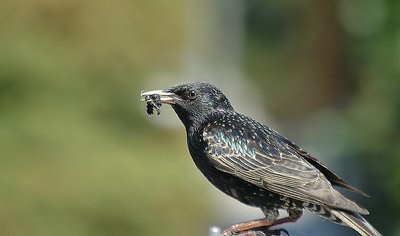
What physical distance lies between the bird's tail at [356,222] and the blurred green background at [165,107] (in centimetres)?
361

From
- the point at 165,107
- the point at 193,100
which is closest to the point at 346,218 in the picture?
the point at 193,100

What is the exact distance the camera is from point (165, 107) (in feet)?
43.5

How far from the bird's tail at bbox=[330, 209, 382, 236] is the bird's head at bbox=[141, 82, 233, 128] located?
84cm

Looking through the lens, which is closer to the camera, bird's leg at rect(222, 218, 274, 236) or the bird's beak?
bird's leg at rect(222, 218, 274, 236)

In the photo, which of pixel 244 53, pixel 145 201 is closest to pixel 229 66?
pixel 244 53

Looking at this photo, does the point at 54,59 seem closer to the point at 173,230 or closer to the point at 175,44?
the point at 175,44

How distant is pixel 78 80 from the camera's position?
47.1 feet

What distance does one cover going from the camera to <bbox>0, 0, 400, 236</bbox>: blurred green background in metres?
9.48

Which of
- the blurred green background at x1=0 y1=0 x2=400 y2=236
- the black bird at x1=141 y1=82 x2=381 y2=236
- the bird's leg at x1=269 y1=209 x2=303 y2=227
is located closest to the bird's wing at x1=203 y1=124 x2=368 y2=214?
the black bird at x1=141 y1=82 x2=381 y2=236

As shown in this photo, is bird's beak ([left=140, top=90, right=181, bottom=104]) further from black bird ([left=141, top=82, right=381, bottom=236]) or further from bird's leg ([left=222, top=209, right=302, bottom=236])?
bird's leg ([left=222, top=209, right=302, bottom=236])

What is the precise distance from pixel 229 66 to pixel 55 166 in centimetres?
549

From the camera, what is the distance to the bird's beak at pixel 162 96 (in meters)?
4.98

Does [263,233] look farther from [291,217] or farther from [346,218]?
[346,218]

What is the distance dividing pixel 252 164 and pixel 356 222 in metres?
0.60
